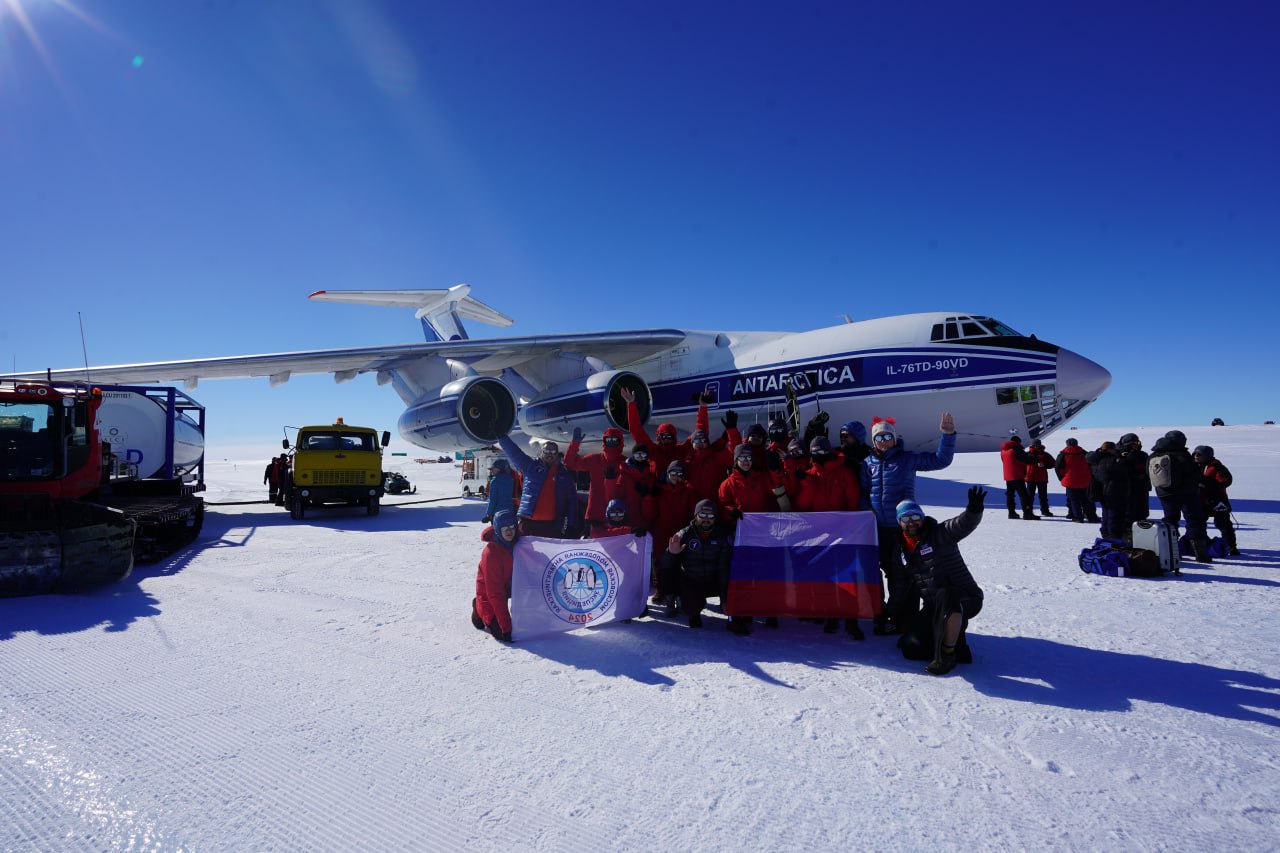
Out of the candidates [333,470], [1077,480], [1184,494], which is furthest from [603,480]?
[333,470]

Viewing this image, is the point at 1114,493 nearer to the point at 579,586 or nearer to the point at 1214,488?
the point at 1214,488

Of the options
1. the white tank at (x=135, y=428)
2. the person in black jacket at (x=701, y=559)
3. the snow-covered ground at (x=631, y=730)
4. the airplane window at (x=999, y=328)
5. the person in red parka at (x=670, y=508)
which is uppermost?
the airplane window at (x=999, y=328)

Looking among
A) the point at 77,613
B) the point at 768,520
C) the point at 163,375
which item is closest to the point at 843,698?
the point at 768,520

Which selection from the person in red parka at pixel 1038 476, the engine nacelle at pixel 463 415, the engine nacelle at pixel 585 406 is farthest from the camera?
the engine nacelle at pixel 585 406

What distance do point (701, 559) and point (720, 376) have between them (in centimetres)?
857

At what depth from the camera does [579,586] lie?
15.7 ft

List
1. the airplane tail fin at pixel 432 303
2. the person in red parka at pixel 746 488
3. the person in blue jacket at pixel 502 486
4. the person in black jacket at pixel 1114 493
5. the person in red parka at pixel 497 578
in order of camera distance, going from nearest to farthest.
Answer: the person in red parka at pixel 497 578
the person in red parka at pixel 746 488
the person in blue jacket at pixel 502 486
the person in black jacket at pixel 1114 493
the airplane tail fin at pixel 432 303

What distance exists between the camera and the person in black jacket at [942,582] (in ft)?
12.5

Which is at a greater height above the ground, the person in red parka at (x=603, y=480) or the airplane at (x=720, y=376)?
the airplane at (x=720, y=376)

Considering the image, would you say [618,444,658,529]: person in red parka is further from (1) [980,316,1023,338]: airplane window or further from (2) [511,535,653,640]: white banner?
(1) [980,316,1023,338]: airplane window

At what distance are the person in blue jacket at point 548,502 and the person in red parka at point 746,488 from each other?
4.64ft

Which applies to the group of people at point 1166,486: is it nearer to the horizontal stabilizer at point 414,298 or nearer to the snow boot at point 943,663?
the snow boot at point 943,663

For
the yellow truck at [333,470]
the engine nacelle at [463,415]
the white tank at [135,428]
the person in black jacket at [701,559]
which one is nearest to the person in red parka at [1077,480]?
the person in black jacket at [701,559]

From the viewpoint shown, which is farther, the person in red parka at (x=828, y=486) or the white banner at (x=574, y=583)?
the person in red parka at (x=828, y=486)
